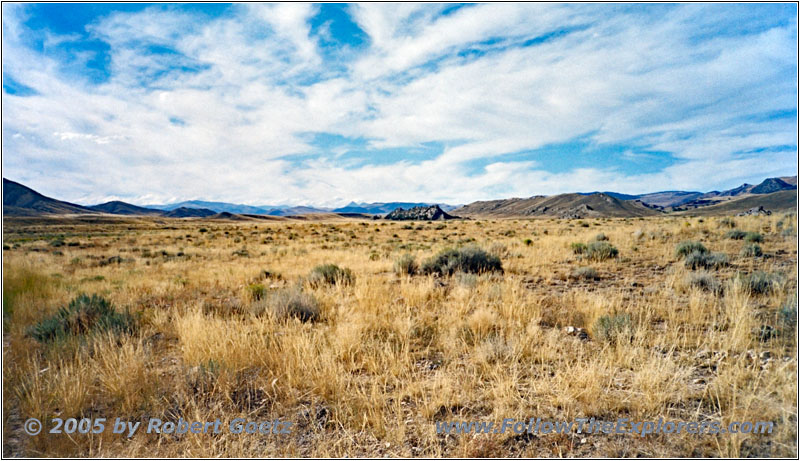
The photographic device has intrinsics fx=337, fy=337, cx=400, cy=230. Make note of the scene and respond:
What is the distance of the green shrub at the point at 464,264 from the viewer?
9164mm

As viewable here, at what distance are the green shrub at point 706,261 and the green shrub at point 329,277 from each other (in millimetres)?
8218

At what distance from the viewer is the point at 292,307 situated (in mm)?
5473

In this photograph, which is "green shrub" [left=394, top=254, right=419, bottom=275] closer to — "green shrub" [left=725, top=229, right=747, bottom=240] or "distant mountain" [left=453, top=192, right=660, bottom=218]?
"green shrub" [left=725, top=229, right=747, bottom=240]

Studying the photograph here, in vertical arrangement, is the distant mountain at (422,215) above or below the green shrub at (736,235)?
above

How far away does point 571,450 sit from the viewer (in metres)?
2.49

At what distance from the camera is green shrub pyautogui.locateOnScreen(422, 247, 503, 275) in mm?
9164

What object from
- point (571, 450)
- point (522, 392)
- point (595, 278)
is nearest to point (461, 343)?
point (522, 392)

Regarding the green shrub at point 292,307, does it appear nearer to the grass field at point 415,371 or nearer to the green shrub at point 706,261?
the grass field at point 415,371

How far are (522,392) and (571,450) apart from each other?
2.23ft

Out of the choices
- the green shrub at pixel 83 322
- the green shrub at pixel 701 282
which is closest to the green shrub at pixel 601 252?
the green shrub at pixel 701 282

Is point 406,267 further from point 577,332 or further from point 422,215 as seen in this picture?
point 422,215

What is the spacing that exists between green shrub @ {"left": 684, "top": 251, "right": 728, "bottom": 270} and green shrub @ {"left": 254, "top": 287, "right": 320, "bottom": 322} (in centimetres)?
870

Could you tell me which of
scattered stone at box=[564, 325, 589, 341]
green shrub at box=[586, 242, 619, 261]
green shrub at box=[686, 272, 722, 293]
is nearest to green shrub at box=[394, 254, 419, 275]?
green shrub at box=[586, 242, 619, 261]

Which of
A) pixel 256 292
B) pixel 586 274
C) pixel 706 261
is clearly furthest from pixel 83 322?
pixel 706 261
